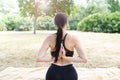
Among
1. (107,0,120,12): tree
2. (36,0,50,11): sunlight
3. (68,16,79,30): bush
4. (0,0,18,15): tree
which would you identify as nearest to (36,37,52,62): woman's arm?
(36,0,50,11): sunlight

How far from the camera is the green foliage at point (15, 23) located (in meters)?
17.5

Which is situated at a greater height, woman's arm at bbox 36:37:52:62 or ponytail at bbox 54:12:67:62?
ponytail at bbox 54:12:67:62

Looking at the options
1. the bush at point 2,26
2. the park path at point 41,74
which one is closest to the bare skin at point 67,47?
the park path at point 41,74

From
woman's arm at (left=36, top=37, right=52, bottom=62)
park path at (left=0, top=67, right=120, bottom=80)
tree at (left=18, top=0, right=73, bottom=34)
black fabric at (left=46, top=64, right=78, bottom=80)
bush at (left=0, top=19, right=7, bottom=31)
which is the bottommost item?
park path at (left=0, top=67, right=120, bottom=80)

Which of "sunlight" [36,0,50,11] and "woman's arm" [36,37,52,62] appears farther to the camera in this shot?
"sunlight" [36,0,50,11]

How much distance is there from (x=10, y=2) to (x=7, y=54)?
1728 cm

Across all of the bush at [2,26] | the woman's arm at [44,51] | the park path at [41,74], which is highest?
the woman's arm at [44,51]

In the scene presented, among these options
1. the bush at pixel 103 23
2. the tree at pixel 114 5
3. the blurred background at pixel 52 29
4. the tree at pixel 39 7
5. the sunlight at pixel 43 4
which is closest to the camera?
the blurred background at pixel 52 29

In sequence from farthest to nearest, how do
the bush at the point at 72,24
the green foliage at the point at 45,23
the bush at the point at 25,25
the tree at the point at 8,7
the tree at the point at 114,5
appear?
the tree at the point at 8,7 → the tree at the point at 114,5 → the bush at the point at 72,24 → the bush at the point at 25,25 → the green foliage at the point at 45,23

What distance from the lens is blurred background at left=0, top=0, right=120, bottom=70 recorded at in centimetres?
719

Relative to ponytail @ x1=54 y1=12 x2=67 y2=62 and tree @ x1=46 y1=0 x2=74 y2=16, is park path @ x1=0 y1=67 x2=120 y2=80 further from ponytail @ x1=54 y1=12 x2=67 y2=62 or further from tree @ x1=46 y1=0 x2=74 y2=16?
tree @ x1=46 y1=0 x2=74 y2=16

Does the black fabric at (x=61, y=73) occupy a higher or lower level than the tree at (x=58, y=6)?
lower

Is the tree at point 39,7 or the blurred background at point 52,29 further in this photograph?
the tree at point 39,7

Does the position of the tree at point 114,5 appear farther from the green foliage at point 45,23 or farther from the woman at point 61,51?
the woman at point 61,51
